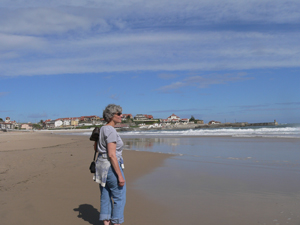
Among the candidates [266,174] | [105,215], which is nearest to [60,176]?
[105,215]

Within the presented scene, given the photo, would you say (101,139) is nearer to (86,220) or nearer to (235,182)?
(86,220)

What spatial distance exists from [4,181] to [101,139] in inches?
162

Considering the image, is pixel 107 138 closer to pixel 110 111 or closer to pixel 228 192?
pixel 110 111

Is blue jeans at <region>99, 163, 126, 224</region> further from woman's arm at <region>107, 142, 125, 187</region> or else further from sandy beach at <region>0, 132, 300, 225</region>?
sandy beach at <region>0, 132, 300, 225</region>

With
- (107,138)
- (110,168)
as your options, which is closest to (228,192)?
(110,168)

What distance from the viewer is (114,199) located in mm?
3469

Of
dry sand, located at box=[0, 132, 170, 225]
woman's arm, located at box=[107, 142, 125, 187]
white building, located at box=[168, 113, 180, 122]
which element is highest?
white building, located at box=[168, 113, 180, 122]

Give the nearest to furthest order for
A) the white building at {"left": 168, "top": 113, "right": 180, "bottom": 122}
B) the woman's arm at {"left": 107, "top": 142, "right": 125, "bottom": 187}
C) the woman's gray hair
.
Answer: the woman's arm at {"left": 107, "top": 142, "right": 125, "bottom": 187} < the woman's gray hair < the white building at {"left": 168, "top": 113, "right": 180, "bottom": 122}

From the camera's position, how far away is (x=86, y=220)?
3.96 m

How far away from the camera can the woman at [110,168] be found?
329 centimetres

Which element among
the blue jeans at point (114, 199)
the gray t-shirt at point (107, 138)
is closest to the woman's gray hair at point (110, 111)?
the gray t-shirt at point (107, 138)

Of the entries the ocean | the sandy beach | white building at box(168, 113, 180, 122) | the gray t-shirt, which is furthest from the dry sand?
white building at box(168, 113, 180, 122)

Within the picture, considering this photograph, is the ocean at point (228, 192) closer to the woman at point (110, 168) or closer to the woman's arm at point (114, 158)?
the woman at point (110, 168)

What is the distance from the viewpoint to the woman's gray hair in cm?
353
